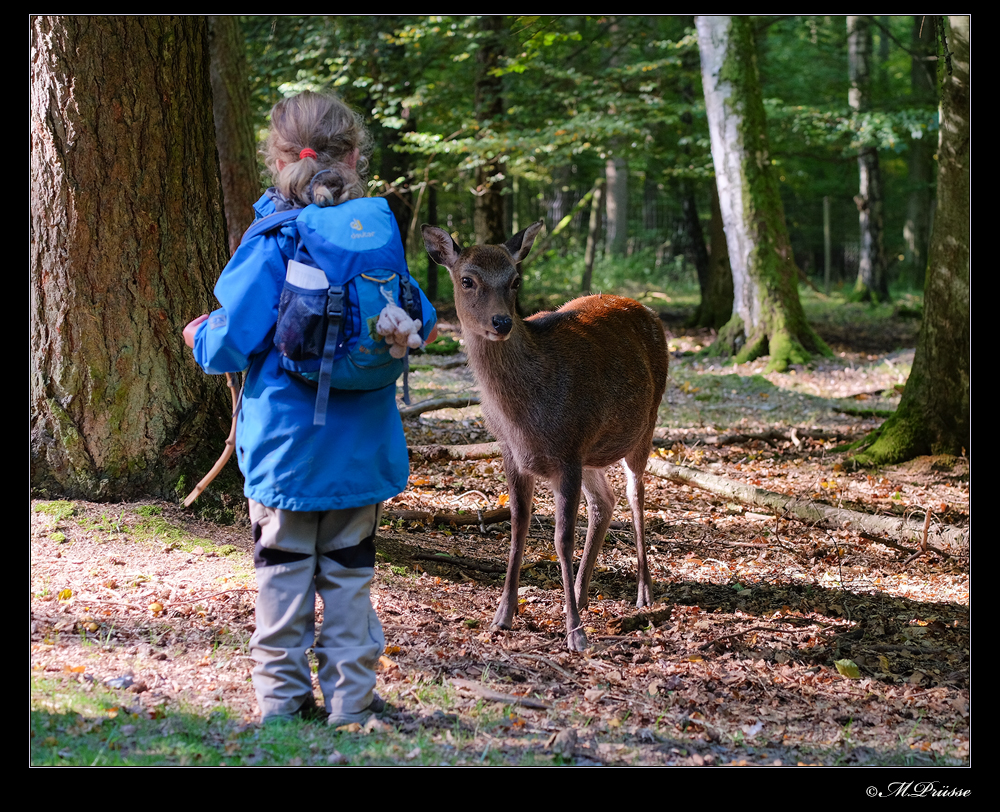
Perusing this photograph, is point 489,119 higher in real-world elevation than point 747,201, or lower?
higher

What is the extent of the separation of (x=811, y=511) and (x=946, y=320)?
8.09ft

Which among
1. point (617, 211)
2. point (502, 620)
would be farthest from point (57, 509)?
point (617, 211)

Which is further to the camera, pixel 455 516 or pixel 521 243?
pixel 455 516

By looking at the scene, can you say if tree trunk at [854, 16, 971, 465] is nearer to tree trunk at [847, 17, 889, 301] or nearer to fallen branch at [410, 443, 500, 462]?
fallen branch at [410, 443, 500, 462]

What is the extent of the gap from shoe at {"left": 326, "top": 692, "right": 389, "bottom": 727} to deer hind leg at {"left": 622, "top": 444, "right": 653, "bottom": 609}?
2.15 metres

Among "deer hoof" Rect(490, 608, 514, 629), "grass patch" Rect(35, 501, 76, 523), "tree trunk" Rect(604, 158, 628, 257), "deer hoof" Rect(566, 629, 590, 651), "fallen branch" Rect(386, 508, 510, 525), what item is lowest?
"deer hoof" Rect(566, 629, 590, 651)

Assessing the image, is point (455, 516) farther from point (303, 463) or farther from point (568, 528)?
point (303, 463)

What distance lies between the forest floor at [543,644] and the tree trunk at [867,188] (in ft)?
57.4

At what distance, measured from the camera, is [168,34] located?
4.86 metres

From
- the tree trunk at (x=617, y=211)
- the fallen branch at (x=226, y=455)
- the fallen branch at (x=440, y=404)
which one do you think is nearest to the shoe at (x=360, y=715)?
the fallen branch at (x=226, y=455)

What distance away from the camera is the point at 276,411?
3.38 metres

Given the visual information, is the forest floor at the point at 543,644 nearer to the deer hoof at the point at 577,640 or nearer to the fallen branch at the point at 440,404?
the deer hoof at the point at 577,640

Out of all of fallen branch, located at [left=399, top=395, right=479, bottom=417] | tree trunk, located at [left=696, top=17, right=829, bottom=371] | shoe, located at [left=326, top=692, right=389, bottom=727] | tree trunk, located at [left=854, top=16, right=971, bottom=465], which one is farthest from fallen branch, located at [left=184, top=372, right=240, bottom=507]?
tree trunk, located at [left=696, top=17, right=829, bottom=371]

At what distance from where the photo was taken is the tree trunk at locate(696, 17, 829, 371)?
13227 mm
